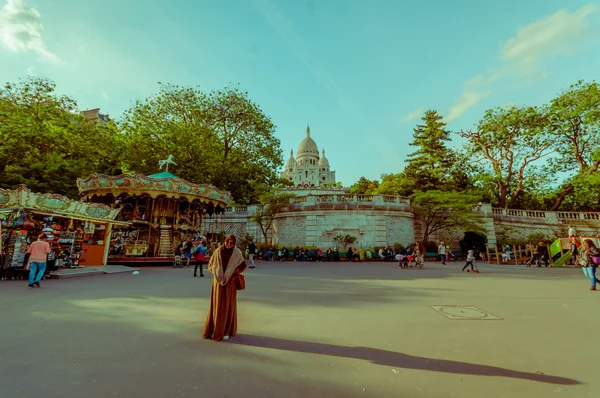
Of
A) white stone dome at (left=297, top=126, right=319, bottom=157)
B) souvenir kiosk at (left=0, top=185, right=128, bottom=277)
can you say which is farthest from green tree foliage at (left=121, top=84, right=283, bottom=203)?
white stone dome at (left=297, top=126, right=319, bottom=157)

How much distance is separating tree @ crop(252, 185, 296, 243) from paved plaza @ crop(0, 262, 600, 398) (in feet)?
59.8

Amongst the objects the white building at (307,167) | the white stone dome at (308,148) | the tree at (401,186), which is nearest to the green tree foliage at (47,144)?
the tree at (401,186)

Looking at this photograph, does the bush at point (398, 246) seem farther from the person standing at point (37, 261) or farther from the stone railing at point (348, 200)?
the person standing at point (37, 261)

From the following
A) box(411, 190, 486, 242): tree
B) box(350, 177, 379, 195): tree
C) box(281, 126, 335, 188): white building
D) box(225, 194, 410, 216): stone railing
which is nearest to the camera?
box(411, 190, 486, 242): tree

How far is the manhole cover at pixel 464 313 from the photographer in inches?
207

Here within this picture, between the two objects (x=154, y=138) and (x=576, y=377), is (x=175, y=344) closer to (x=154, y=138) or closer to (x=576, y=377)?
(x=576, y=377)

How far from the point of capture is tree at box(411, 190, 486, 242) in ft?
77.5

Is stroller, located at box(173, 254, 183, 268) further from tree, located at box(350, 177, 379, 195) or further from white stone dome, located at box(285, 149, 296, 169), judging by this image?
white stone dome, located at box(285, 149, 296, 169)

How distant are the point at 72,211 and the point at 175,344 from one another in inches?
478

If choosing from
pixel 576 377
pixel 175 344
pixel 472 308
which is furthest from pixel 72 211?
Answer: pixel 576 377

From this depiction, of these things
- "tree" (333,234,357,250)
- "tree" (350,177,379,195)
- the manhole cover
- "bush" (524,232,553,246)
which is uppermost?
"tree" (350,177,379,195)

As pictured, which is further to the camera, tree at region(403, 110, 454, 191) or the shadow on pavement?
tree at region(403, 110, 454, 191)

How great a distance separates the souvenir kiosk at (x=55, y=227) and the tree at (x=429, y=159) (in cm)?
3269

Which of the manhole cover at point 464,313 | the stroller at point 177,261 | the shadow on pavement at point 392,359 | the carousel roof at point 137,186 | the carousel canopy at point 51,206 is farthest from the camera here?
the carousel roof at point 137,186
